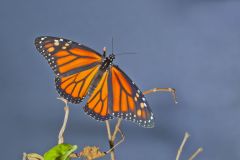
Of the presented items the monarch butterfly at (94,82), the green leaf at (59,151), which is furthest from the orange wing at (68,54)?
the green leaf at (59,151)

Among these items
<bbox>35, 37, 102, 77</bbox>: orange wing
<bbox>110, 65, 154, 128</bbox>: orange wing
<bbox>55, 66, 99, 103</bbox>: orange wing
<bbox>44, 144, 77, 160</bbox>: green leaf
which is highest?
<bbox>35, 37, 102, 77</bbox>: orange wing

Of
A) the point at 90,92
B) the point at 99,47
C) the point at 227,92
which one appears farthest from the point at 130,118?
the point at 227,92

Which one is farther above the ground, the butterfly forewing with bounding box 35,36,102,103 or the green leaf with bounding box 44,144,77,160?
the butterfly forewing with bounding box 35,36,102,103

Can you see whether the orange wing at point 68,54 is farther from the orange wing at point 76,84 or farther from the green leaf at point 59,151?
the green leaf at point 59,151

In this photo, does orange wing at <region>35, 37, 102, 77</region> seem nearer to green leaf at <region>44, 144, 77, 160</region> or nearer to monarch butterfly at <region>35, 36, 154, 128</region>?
monarch butterfly at <region>35, 36, 154, 128</region>

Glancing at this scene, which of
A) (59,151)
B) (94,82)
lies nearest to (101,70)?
(94,82)

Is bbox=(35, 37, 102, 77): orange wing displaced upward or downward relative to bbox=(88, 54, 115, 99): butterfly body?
upward

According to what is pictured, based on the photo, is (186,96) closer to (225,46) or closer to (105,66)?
(225,46)

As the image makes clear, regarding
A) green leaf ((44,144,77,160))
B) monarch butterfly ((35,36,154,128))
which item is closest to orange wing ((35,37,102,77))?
monarch butterfly ((35,36,154,128))

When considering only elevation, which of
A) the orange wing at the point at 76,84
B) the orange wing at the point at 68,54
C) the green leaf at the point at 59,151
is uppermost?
the orange wing at the point at 68,54
